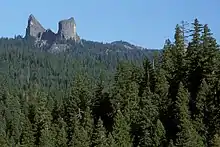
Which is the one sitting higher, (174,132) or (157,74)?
(157,74)

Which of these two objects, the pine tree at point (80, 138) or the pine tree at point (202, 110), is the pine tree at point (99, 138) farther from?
the pine tree at point (202, 110)

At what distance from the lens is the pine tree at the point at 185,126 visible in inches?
2509

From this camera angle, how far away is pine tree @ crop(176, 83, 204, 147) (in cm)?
6372

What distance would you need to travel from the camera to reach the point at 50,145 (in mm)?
80688

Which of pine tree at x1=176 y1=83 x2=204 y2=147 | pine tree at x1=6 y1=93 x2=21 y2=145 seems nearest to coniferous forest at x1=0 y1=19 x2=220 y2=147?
pine tree at x1=176 y1=83 x2=204 y2=147

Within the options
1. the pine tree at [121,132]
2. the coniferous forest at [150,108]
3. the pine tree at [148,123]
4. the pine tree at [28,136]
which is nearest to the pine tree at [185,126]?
the coniferous forest at [150,108]

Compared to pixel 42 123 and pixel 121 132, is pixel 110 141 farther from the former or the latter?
pixel 42 123

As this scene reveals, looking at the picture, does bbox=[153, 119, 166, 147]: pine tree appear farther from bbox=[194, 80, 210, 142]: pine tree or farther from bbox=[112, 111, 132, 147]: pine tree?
bbox=[112, 111, 132, 147]: pine tree

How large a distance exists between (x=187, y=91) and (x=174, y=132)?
18.4ft

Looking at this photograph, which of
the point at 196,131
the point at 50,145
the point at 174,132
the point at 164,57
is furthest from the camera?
the point at 164,57

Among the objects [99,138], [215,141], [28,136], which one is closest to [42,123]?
[28,136]

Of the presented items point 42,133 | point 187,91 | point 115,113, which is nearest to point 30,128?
point 42,133

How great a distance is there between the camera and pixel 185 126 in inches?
2606

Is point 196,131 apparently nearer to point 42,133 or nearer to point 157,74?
point 157,74
